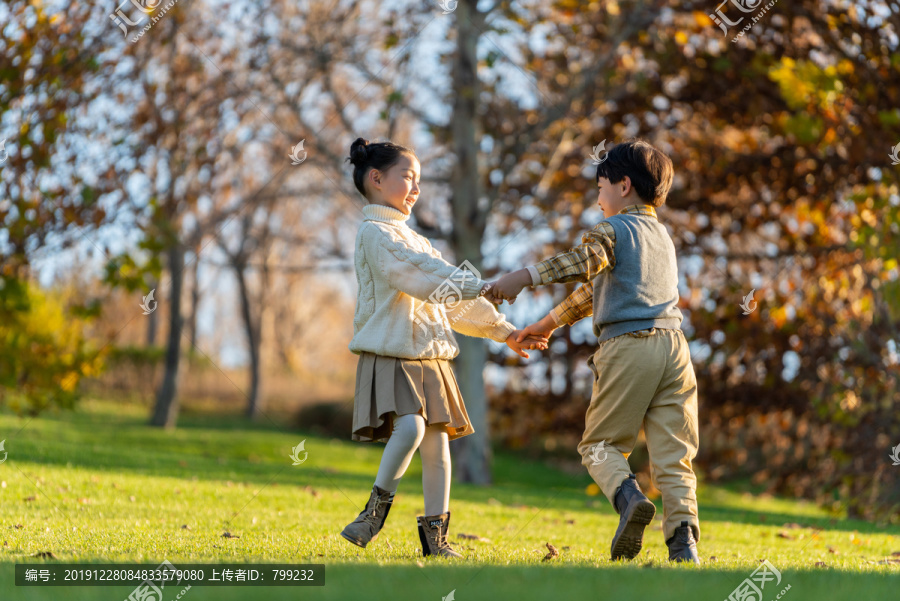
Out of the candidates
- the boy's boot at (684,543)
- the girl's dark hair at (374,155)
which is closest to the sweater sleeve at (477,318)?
the girl's dark hair at (374,155)

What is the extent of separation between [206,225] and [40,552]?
10581 millimetres

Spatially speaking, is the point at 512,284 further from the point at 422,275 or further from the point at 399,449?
the point at 399,449

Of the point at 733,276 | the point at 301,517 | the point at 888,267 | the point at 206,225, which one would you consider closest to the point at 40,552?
the point at 301,517

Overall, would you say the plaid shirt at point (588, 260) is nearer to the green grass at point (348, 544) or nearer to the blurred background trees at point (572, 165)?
the green grass at point (348, 544)

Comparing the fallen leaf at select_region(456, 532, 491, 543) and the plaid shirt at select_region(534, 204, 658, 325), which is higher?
the plaid shirt at select_region(534, 204, 658, 325)

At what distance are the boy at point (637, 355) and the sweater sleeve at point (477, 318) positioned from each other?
0.54ft

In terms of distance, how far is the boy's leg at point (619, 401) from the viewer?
3.12 m

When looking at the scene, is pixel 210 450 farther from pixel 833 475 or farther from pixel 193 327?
pixel 193 327

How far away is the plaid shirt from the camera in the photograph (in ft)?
9.80

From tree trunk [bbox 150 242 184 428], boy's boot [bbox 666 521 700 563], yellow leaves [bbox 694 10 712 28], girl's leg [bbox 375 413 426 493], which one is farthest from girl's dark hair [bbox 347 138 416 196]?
tree trunk [bbox 150 242 184 428]

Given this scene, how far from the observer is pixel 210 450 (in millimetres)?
10109

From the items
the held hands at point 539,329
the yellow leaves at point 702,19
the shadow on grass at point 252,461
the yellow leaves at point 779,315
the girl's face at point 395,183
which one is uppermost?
the yellow leaves at point 702,19

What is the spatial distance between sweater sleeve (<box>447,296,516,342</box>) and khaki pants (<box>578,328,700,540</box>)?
46 cm

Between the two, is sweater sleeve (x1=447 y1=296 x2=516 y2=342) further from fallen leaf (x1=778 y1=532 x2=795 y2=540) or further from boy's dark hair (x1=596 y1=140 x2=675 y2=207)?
fallen leaf (x1=778 y1=532 x2=795 y2=540)
